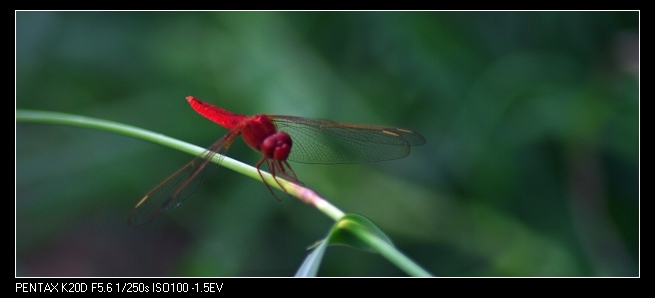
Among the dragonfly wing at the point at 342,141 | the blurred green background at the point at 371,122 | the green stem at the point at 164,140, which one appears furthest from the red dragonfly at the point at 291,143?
the blurred green background at the point at 371,122

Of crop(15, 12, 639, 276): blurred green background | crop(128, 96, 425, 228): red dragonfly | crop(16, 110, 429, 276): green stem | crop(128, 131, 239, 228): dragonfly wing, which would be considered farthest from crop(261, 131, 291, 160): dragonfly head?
crop(15, 12, 639, 276): blurred green background

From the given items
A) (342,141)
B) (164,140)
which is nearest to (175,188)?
(164,140)

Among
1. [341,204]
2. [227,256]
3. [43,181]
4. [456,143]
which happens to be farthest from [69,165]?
[456,143]

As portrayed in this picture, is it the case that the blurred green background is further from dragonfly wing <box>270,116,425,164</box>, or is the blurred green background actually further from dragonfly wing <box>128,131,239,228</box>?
dragonfly wing <box>128,131,239,228</box>

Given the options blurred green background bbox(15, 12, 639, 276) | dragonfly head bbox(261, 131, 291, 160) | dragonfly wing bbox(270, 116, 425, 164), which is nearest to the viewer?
dragonfly head bbox(261, 131, 291, 160)

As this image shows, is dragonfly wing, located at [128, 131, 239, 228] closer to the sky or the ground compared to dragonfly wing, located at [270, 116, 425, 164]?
closer to the ground

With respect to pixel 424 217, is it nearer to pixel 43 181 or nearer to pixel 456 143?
pixel 456 143

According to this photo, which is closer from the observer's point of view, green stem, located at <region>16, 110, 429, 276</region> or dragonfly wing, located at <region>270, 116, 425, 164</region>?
green stem, located at <region>16, 110, 429, 276</region>
